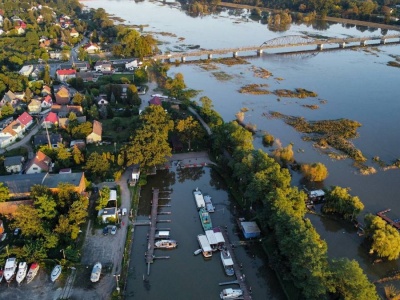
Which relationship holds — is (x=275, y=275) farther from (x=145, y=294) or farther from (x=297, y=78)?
(x=297, y=78)

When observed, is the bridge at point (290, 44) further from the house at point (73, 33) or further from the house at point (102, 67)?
the house at point (73, 33)

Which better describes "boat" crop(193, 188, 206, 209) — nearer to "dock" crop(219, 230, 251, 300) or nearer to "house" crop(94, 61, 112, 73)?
"dock" crop(219, 230, 251, 300)

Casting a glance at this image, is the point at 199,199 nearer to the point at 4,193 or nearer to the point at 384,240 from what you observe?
the point at 384,240

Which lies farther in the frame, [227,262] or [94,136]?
[94,136]

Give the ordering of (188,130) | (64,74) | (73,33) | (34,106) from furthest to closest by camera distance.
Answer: (73,33)
(64,74)
(34,106)
(188,130)

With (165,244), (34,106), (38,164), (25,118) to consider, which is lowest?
(165,244)

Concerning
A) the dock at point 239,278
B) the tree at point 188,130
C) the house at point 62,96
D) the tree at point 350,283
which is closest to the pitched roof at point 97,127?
the tree at point 188,130

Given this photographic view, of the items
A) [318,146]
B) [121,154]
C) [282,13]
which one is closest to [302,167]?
[318,146]

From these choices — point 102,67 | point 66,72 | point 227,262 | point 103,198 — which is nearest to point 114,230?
point 103,198
